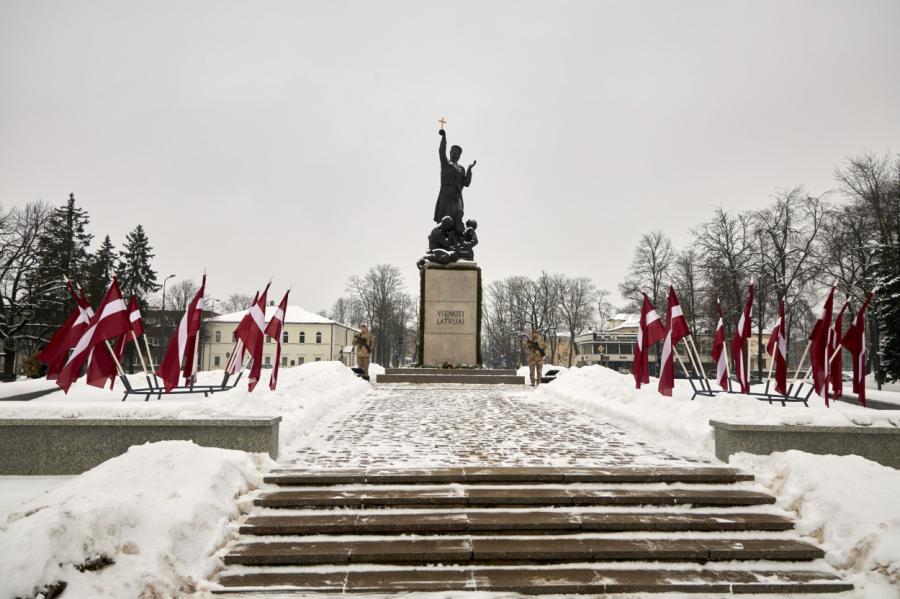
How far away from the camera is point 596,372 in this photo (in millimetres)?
14492

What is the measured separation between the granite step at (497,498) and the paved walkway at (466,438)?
80cm

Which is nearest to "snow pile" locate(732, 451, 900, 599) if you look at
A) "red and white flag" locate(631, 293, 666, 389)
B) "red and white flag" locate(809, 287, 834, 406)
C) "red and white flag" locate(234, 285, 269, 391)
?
"red and white flag" locate(809, 287, 834, 406)

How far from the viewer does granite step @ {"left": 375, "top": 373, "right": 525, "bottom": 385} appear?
19.1 meters

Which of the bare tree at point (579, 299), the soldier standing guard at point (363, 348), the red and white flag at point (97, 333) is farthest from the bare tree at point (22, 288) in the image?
the bare tree at point (579, 299)

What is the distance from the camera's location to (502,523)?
5293 millimetres

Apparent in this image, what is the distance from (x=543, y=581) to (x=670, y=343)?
581 cm

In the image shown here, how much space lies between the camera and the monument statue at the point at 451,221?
73.6 ft

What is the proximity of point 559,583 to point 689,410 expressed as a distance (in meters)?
4.94

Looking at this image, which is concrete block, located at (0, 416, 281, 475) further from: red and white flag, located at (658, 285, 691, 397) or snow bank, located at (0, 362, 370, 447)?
red and white flag, located at (658, 285, 691, 397)

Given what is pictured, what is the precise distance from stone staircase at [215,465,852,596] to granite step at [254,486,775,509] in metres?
0.01

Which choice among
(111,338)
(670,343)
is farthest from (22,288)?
(670,343)

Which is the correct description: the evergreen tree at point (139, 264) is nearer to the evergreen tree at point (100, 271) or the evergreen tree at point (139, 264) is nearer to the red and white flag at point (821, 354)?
the evergreen tree at point (100, 271)

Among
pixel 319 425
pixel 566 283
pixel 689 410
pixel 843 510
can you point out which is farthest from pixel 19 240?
pixel 566 283

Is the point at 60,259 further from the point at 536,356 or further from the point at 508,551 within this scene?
the point at 508,551
